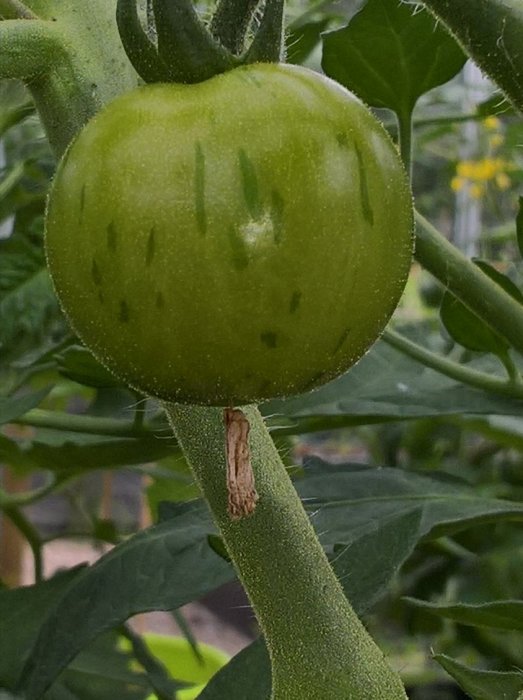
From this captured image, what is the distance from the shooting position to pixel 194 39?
1.06 feet

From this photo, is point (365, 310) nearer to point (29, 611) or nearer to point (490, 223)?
point (29, 611)

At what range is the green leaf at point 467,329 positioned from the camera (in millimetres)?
683

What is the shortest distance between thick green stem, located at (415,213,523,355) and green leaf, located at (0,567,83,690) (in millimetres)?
358

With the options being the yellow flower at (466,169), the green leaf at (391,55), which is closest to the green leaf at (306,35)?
the green leaf at (391,55)

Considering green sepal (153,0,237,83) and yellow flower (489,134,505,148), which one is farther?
yellow flower (489,134,505,148)

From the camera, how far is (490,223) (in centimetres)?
289

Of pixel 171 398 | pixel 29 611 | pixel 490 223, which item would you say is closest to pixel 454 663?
pixel 171 398

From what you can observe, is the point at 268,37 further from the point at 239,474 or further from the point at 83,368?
the point at 83,368

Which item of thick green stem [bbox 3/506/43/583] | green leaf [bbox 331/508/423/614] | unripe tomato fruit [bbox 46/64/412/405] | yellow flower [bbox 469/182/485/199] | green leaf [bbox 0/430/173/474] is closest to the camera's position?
unripe tomato fruit [bbox 46/64/412/405]

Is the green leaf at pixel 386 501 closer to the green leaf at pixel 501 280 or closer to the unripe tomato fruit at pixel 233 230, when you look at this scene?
the green leaf at pixel 501 280

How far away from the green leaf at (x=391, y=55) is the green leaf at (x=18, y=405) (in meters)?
0.26

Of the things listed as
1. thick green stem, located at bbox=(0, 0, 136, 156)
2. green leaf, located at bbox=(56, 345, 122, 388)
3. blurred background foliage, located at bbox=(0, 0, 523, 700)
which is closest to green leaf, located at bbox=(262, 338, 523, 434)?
blurred background foliage, located at bbox=(0, 0, 523, 700)

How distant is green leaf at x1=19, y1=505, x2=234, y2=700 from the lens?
0.62 metres

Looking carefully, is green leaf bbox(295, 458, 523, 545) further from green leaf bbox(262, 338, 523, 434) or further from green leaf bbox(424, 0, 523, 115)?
green leaf bbox(424, 0, 523, 115)
